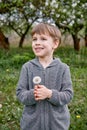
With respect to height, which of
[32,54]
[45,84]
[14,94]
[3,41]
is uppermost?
[3,41]

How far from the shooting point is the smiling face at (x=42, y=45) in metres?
2.91

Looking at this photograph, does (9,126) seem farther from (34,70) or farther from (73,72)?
(73,72)

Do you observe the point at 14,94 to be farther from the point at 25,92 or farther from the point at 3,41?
the point at 3,41

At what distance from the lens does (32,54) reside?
10.5 metres

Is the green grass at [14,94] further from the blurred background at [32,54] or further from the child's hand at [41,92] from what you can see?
the child's hand at [41,92]

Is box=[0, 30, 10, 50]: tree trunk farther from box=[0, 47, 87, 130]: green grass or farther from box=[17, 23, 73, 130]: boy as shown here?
box=[17, 23, 73, 130]: boy

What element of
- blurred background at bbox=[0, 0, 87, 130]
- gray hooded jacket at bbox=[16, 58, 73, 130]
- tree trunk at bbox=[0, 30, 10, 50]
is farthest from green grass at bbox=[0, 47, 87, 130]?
tree trunk at bbox=[0, 30, 10, 50]

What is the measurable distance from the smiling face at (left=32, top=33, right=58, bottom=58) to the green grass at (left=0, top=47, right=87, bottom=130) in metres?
1.92

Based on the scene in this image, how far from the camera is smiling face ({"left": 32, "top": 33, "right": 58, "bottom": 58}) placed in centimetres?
291

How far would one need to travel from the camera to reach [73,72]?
810cm

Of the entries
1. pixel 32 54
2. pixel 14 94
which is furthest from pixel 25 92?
pixel 32 54

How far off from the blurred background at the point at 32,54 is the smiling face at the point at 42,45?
216 centimetres

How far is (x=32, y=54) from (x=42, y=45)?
299 inches

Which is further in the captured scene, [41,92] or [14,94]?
[14,94]
